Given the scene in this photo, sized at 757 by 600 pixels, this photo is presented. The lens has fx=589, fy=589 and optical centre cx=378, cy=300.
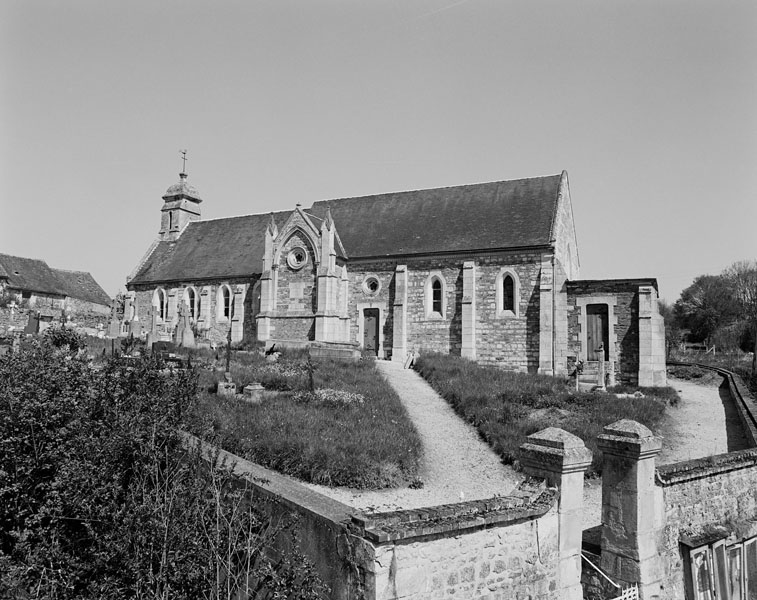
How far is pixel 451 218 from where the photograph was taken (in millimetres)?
29016

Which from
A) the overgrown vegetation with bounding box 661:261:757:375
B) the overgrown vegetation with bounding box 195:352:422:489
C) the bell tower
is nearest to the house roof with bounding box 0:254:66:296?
the bell tower

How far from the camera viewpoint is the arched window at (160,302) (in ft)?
113

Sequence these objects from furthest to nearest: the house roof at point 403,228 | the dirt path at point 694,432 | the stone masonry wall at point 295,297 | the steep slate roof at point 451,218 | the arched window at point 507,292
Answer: the stone masonry wall at point 295,297, the house roof at point 403,228, the steep slate roof at point 451,218, the arched window at point 507,292, the dirt path at point 694,432

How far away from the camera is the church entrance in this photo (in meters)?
28.2

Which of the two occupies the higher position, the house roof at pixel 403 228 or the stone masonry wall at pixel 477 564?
the house roof at pixel 403 228

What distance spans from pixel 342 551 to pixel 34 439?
394cm

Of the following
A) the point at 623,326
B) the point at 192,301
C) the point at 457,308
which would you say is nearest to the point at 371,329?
the point at 457,308

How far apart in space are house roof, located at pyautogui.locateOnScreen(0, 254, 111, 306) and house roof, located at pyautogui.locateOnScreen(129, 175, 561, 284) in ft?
52.4

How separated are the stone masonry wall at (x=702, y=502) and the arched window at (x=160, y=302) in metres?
31.3

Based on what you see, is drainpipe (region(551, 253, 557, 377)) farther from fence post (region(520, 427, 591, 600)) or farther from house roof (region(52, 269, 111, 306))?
house roof (region(52, 269, 111, 306))

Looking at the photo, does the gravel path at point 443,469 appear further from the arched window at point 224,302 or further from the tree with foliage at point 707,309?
the tree with foliage at point 707,309

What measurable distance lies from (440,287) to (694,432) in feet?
44.8

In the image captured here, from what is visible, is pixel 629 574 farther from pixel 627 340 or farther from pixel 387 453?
pixel 627 340

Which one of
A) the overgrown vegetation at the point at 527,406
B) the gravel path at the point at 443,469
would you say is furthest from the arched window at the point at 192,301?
the gravel path at the point at 443,469
